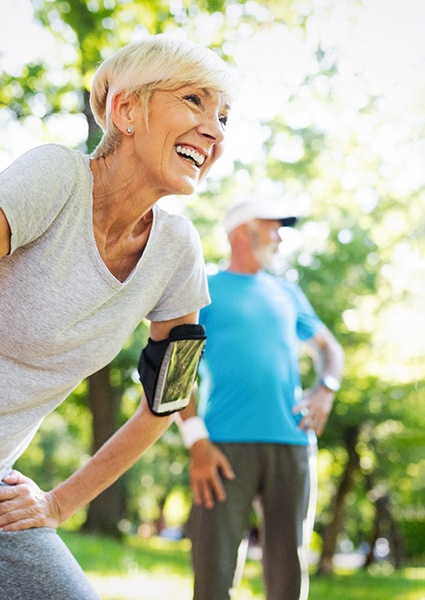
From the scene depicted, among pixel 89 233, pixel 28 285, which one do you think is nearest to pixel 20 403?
pixel 28 285

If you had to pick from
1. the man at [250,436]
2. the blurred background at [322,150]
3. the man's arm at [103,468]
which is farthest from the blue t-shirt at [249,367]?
the blurred background at [322,150]

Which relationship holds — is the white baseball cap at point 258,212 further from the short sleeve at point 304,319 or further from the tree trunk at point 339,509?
the tree trunk at point 339,509

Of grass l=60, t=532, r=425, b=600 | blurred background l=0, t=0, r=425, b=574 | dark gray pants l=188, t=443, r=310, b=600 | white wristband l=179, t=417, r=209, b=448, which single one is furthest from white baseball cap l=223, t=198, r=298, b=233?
blurred background l=0, t=0, r=425, b=574

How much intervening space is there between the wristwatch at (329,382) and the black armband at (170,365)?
183 centimetres

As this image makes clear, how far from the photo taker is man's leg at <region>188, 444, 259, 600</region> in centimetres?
322

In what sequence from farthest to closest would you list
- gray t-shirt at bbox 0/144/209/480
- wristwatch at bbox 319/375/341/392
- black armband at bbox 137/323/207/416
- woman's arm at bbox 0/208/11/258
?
1. wristwatch at bbox 319/375/341/392
2. black armband at bbox 137/323/207/416
3. gray t-shirt at bbox 0/144/209/480
4. woman's arm at bbox 0/208/11/258

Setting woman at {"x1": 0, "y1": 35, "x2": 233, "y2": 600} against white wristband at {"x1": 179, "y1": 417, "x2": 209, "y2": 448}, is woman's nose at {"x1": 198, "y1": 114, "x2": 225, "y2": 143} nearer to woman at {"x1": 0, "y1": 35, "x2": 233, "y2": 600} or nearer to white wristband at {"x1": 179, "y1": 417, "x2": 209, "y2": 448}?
woman at {"x1": 0, "y1": 35, "x2": 233, "y2": 600}

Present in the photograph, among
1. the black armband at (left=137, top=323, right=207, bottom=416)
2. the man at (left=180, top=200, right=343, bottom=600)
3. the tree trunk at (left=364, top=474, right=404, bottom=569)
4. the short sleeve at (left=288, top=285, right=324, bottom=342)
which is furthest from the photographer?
the tree trunk at (left=364, top=474, right=404, bottom=569)

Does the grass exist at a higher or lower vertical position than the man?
lower

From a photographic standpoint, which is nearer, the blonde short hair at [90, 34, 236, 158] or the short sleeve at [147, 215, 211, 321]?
the blonde short hair at [90, 34, 236, 158]

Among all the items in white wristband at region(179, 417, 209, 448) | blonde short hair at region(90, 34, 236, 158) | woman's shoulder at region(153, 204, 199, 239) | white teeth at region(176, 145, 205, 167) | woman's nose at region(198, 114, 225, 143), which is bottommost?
white wristband at region(179, 417, 209, 448)

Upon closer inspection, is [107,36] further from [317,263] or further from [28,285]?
[28,285]

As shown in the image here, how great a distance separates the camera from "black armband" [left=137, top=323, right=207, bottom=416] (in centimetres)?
197

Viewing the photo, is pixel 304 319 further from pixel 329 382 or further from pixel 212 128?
pixel 212 128
